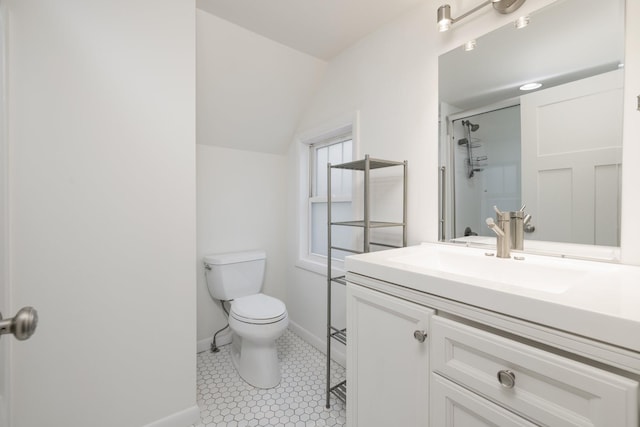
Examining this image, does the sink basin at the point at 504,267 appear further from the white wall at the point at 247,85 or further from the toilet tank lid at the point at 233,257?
the white wall at the point at 247,85

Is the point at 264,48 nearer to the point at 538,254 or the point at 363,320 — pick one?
the point at 363,320

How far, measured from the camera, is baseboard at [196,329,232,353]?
2.08m

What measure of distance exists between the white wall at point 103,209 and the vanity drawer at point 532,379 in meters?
1.22

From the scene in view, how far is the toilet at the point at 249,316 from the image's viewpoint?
5.34ft

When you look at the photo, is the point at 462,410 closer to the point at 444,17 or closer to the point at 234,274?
the point at 444,17

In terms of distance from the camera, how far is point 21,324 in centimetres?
54

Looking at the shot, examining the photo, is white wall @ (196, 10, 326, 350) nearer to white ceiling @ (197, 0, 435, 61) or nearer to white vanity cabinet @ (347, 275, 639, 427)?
white ceiling @ (197, 0, 435, 61)

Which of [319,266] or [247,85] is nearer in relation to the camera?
[247,85]

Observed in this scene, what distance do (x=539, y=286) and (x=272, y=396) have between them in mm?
1483

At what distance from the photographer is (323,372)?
1.80 metres

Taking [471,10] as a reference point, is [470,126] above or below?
below

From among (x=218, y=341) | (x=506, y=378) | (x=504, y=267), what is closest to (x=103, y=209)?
(x=218, y=341)

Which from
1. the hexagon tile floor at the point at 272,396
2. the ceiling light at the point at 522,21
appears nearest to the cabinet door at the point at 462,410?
the hexagon tile floor at the point at 272,396

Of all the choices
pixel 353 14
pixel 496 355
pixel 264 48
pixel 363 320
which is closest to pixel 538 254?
pixel 496 355
